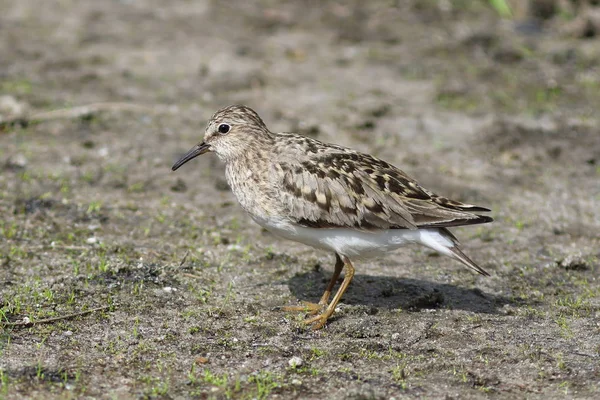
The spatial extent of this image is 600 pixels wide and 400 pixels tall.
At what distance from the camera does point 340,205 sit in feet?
24.4

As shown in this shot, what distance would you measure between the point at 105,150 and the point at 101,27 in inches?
189

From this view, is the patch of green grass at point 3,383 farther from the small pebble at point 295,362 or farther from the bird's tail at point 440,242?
the bird's tail at point 440,242

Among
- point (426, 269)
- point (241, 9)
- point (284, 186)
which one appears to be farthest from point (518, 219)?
point (241, 9)

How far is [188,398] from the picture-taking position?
614cm

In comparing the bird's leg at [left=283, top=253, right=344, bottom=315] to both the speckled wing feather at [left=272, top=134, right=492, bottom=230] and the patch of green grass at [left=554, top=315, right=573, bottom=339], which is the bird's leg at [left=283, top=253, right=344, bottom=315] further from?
the patch of green grass at [left=554, top=315, right=573, bottom=339]

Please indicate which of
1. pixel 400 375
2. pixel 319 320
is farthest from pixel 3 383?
pixel 400 375

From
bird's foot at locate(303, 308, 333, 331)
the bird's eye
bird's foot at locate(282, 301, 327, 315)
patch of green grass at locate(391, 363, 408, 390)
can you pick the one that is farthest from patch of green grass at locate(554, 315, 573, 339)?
the bird's eye

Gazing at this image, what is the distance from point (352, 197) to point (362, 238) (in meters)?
0.38

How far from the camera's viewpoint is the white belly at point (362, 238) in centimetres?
745

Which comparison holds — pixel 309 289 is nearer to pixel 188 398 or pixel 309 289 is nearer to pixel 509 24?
pixel 188 398

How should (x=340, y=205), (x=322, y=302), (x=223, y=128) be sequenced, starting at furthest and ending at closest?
(x=223, y=128)
(x=322, y=302)
(x=340, y=205)

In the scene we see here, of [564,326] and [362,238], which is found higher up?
[362,238]

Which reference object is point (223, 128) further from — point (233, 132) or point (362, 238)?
point (362, 238)

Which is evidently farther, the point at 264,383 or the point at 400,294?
the point at 400,294
